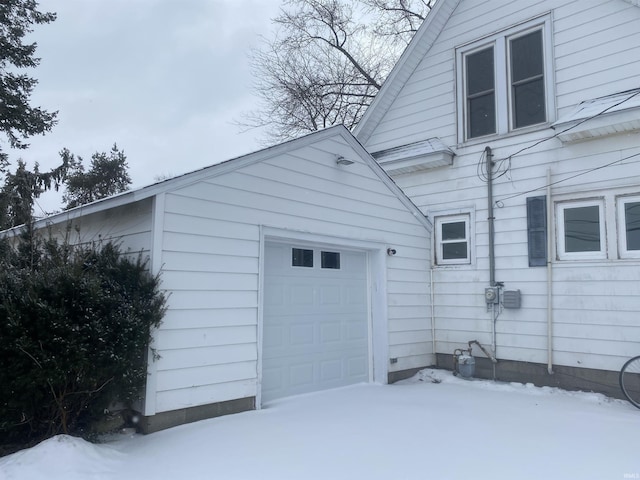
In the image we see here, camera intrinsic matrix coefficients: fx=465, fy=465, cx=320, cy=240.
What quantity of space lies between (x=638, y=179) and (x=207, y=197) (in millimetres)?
5763

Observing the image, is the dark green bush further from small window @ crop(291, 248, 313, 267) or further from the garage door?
small window @ crop(291, 248, 313, 267)

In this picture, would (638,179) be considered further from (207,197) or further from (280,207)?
(207,197)

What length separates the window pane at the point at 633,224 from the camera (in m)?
6.38

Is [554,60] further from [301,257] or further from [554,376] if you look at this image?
[301,257]

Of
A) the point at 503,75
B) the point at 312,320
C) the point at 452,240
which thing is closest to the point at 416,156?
the point at 452,240

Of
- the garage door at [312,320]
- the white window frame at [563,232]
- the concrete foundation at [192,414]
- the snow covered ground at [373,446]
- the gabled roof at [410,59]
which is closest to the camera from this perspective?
the snow covered ground at [373,446]

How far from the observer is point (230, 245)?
545 cm

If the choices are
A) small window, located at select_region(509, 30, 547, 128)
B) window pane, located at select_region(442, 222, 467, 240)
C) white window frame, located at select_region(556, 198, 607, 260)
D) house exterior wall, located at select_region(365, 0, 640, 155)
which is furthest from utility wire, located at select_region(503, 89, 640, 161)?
window pane, located at select_region(442, 222, 467, 240)

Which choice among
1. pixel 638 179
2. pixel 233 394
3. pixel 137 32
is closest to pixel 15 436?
pixel 233 394

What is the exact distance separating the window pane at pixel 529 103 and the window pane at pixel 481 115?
1.27ft

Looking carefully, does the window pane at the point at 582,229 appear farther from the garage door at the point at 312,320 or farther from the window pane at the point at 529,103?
the garage door at the point at 312,320

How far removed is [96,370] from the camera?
404 cm

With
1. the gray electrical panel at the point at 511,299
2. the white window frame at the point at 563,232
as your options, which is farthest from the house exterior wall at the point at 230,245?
the white window frame at the point at 563,232

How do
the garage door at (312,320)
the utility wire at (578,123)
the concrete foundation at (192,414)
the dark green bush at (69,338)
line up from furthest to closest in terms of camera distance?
the utility wire at (578,123) → the garage door at (312,320) → the concrete foundation at (192,414) → the dark green bush at (69,338)
